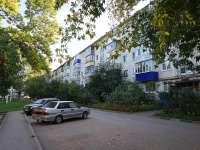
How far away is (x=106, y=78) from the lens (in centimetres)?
3494

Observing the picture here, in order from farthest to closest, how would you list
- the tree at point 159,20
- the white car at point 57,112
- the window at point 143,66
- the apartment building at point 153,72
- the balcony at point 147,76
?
the window at point 143,66
the balcony at point 147,76
the apartment building at point 153,72
the white car at point 57,112
the tree at point 159,20

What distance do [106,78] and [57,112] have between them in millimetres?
21200

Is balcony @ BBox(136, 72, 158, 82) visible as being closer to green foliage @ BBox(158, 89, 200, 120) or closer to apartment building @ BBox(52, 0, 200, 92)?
apartment building @ BBox(52, 0, 200, 92)

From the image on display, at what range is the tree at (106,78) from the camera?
34.6 meters

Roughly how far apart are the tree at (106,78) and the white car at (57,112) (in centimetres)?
1895

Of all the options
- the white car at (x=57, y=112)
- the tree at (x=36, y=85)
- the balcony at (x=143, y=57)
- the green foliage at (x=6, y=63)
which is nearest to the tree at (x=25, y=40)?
the green foliage at (x=6, y=63)

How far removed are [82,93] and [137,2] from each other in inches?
1162

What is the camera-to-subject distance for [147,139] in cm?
863

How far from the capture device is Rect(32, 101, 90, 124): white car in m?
13.8

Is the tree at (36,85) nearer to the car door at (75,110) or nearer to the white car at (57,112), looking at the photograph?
the car door at (75,110)

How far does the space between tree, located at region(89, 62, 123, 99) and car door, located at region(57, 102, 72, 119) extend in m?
19.6

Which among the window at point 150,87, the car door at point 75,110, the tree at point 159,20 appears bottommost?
the car door at point 75,110

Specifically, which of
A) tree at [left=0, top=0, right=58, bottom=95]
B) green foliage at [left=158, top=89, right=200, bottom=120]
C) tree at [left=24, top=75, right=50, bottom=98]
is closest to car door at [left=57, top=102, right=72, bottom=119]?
tree at [left=0, top=0, right=58, bottom=95]

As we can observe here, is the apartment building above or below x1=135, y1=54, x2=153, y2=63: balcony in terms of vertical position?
below
